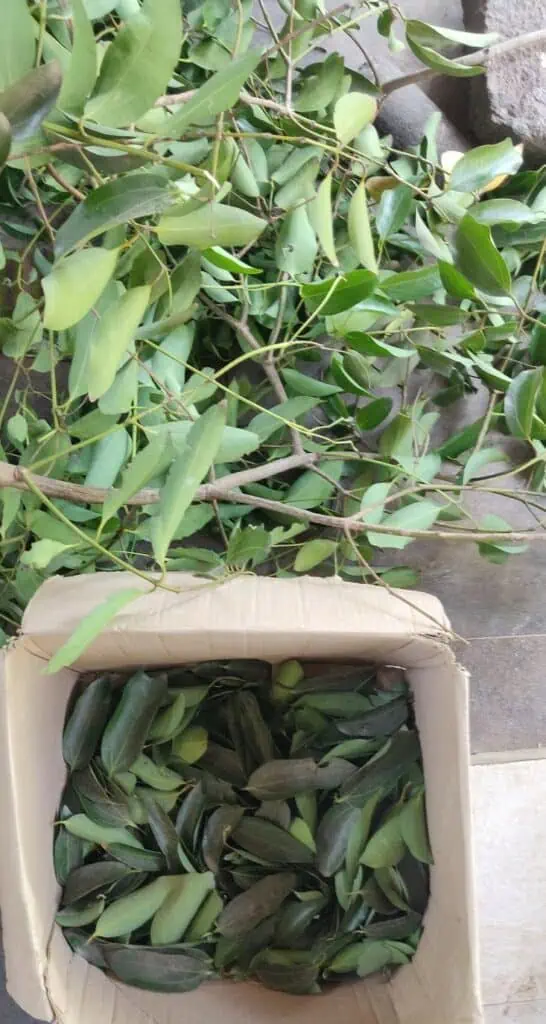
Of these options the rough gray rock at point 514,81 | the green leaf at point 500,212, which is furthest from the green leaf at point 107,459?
the rough gray rock at point 514,81

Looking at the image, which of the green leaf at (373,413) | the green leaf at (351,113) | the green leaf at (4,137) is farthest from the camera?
the green leaf at (373,413)

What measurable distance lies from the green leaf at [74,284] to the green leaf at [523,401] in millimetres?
506

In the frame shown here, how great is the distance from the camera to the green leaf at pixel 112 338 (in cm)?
46

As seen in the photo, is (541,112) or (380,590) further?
(541,112)

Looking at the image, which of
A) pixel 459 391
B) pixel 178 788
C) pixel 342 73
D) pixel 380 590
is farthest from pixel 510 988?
pixel 342 73

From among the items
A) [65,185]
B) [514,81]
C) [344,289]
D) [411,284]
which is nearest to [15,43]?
[65,185]

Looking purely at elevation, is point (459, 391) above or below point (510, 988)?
above

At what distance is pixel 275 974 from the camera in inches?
32.4

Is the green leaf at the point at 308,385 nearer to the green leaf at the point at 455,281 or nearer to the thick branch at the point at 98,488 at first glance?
the thick branch at the point at 98,488

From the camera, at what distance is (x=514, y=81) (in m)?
1.05

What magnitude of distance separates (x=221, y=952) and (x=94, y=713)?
30cm

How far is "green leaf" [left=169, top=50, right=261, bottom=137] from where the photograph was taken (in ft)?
1.28

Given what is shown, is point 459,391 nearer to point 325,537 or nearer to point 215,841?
point 325,537

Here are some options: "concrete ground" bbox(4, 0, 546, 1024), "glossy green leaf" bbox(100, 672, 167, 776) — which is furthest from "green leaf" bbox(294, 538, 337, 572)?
"concrete ground" bbox(4, 0, 546, 1024)
